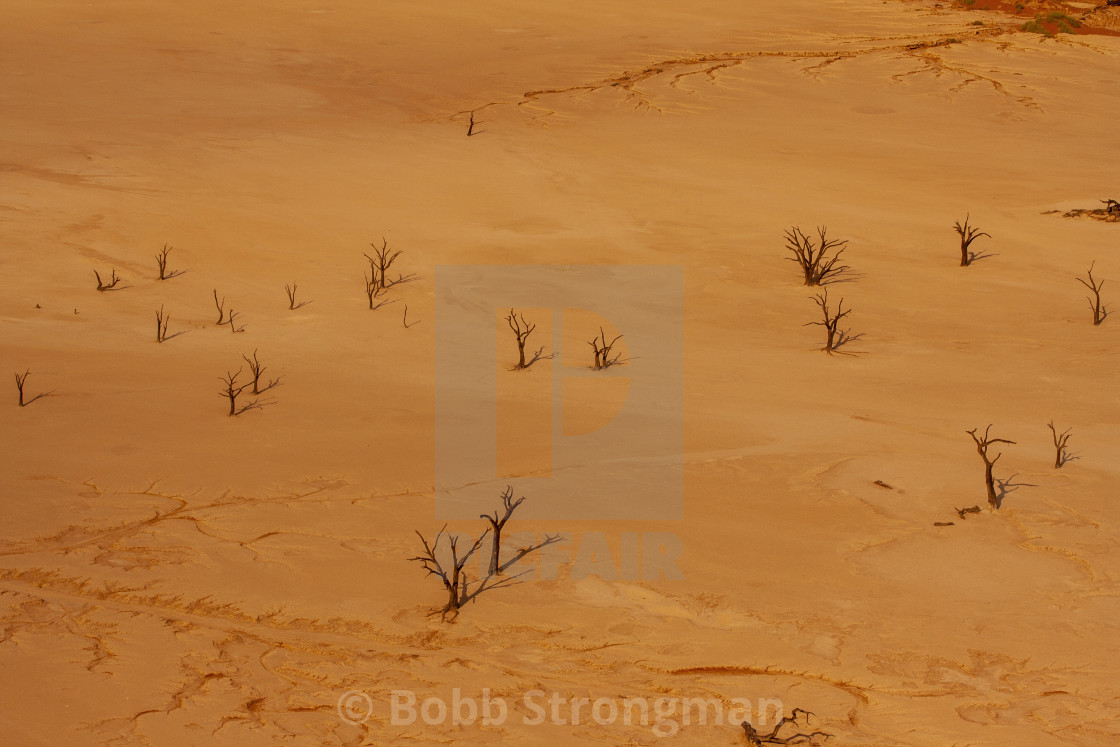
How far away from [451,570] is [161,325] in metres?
3.57

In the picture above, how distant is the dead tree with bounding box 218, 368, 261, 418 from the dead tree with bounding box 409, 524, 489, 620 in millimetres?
1609

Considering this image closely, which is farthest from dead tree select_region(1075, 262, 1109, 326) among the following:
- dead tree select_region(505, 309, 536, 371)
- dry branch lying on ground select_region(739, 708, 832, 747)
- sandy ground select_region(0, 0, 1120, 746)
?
dry branch lying on ground select_region(739, 708, 832, 747)

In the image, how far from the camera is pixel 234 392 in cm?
547

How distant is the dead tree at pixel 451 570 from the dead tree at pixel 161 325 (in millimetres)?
2923

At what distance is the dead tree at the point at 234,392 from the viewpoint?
530 cm

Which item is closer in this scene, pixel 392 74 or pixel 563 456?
pixel 563 456

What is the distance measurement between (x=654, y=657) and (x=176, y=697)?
1515mm

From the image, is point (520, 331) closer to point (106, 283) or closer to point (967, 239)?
point (106, 283)

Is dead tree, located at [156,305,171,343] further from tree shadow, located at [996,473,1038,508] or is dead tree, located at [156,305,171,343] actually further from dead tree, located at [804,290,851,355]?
tree shadow, located at [996,473,1038,508]

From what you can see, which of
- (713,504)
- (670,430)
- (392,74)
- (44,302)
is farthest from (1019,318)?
(392,74)

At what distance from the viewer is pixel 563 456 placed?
16.6 feet

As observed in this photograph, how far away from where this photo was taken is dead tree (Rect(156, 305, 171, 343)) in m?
6.30

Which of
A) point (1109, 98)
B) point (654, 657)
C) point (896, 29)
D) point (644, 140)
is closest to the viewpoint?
point (654, 657)

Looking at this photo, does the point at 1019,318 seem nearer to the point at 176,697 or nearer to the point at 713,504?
the point at 713,504
